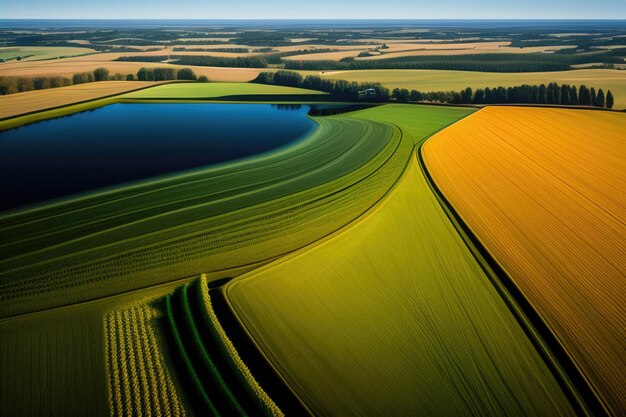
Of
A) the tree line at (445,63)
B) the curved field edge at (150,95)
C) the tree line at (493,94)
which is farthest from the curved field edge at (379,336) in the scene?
the tree line at (445,63)

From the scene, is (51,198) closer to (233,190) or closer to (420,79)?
(233,190)

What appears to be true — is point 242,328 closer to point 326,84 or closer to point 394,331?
point 394,331

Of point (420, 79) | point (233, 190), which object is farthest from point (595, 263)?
point (420, 79)

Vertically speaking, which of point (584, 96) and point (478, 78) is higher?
point (478, 78)

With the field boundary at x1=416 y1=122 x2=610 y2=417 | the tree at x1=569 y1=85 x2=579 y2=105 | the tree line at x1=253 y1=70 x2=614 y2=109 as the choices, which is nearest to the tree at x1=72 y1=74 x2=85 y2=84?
the tree line at x1=253 y1=70 x2=614 y2=109

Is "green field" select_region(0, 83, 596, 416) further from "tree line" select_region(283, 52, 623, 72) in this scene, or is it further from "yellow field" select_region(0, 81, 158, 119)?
"tree line" select_region(283, 52, 623, 72)

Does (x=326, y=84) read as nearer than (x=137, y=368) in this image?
No

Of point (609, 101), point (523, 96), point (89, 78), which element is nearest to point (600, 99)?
point (609, 101)
